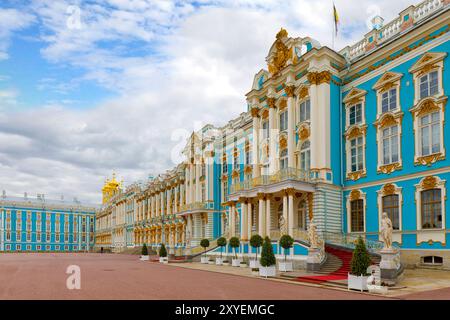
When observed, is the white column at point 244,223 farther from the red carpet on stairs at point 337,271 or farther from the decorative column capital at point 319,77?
the decorative column capital at point 319,77

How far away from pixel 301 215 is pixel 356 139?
6.87 metres

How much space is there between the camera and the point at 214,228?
1912 inches

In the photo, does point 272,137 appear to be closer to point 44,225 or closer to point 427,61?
point 427,61

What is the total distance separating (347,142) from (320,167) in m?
2.69

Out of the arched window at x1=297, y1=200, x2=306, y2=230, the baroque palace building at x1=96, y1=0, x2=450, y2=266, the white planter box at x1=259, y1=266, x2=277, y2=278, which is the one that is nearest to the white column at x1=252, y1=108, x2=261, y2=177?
the baroque palace building at x1=96, y1=0, x2=450, y2=266

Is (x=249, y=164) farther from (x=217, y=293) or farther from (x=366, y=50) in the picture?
(x=217, y=293)

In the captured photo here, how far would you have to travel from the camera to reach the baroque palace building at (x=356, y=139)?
24234mm

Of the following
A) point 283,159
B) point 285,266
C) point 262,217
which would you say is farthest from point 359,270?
point 283,159

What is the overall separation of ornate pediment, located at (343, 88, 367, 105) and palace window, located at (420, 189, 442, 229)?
26.5 ft

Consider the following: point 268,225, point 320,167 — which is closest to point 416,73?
point 320,167

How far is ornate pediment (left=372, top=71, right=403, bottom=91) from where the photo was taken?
87.8 ft

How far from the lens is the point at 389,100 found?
1079 inches

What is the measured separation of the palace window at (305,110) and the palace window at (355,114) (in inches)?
117

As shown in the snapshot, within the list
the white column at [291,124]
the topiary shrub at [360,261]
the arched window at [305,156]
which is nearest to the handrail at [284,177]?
the arched window at [305,156]
